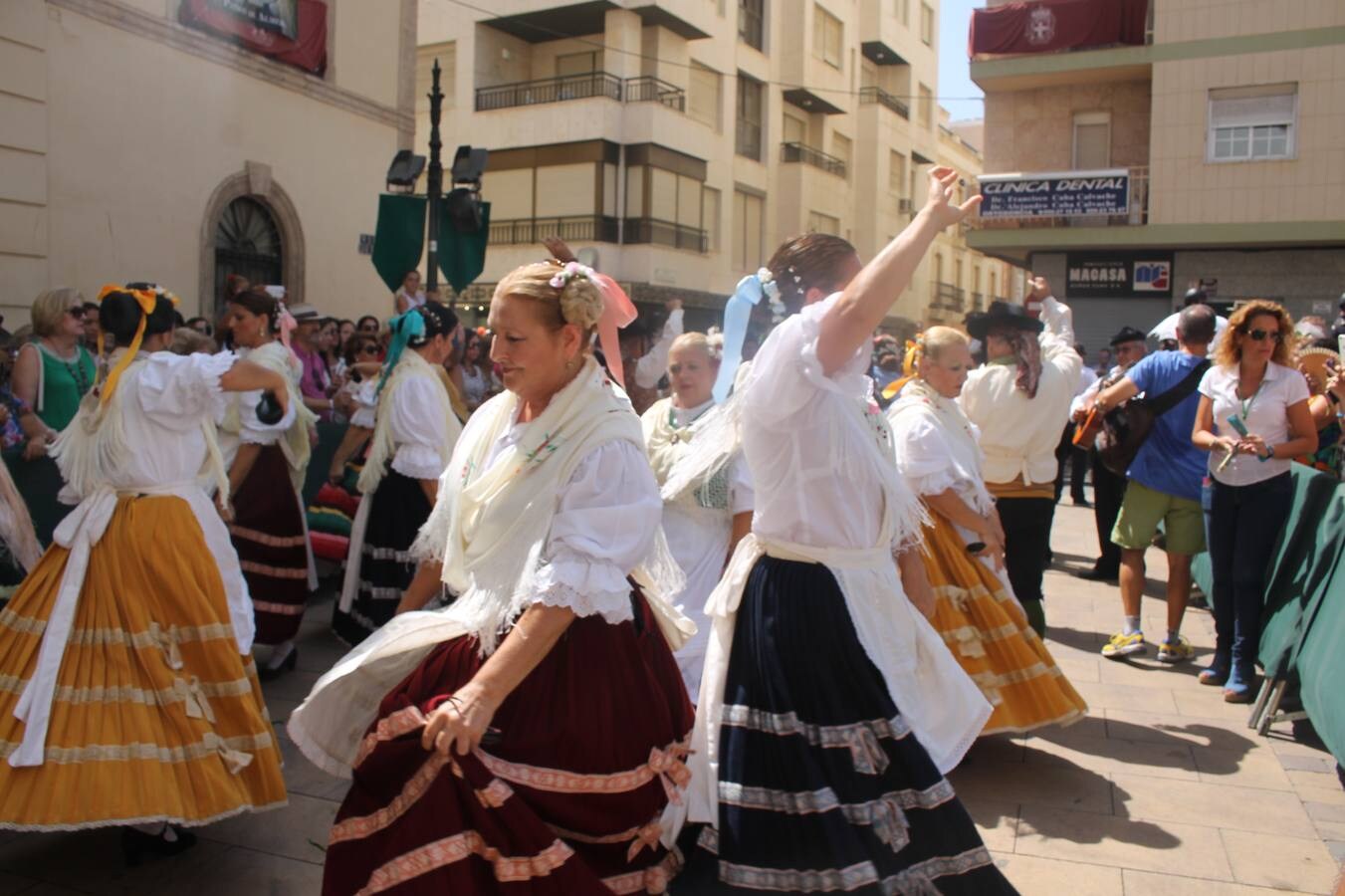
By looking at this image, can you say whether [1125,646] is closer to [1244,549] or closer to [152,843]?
[1244,549]

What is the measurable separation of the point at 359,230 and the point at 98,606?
12.9 meters

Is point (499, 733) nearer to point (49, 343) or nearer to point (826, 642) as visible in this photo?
point (826, 642)

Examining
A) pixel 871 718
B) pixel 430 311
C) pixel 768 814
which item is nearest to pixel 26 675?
pixel 768 814

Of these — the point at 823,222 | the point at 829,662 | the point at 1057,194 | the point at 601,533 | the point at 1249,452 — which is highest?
the point at 823,222

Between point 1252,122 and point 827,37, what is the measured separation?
1693 centimetres

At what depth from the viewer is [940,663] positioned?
3.24m

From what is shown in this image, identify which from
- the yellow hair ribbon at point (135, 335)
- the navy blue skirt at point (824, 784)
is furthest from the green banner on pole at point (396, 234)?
the navy blue skirt at point (824, 784)

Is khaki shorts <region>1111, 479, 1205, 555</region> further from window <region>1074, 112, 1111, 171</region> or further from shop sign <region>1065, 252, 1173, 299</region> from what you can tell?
window <region>1074, 112, 1111, 171</region>

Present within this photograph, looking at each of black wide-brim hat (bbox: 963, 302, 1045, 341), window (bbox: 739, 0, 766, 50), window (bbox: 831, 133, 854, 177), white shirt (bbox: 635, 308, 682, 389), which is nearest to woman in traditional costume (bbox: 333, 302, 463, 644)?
white shirt (bbox: 635, 308, 682, 389)

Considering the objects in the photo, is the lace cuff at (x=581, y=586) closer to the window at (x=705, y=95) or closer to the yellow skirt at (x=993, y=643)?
the yellow skirt at (x=993, y=643)

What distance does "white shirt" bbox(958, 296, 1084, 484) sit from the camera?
6074 mm

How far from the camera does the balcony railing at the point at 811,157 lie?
33.0 metres

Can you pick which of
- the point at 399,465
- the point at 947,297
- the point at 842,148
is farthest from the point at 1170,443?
the point at 947,297

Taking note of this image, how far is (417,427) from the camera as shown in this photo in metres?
6.22
